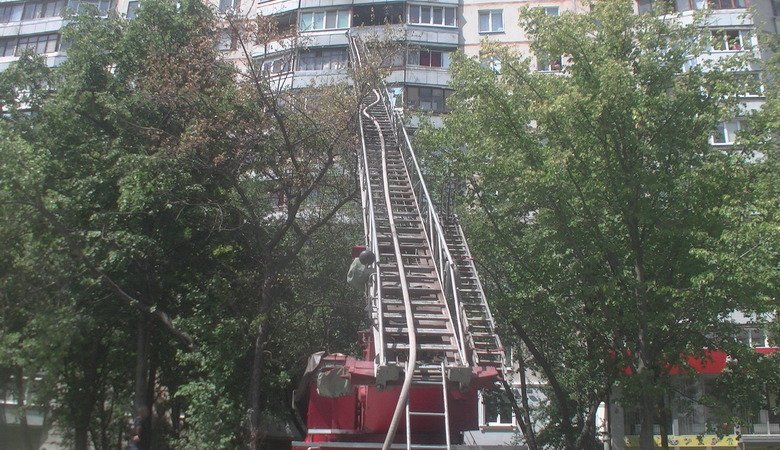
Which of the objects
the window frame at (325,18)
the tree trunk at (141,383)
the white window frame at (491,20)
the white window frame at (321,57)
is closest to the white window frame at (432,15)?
the white window frame at (491,20)

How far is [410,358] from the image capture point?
301 inches

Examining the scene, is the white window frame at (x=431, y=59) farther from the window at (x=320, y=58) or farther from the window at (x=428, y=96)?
the window at (x=320, y=58)

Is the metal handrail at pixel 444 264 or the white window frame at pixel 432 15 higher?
the white window frame at pixel 432 15

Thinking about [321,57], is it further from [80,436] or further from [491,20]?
[80,436]

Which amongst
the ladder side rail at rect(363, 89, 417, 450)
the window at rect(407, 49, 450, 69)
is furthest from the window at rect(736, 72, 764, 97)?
the window at rect(407, 49, 450, 69)

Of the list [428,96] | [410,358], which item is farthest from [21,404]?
[428,96]

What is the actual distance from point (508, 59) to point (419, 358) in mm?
8273

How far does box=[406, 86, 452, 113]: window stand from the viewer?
93.8ft

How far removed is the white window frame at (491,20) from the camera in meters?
31.8

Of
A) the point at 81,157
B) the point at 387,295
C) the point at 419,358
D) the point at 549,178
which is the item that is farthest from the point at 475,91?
the point at 81,157

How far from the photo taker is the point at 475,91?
1437 cm

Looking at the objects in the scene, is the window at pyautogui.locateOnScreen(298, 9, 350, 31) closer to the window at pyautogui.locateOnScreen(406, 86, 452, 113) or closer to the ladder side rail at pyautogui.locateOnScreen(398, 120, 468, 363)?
the window at pyautogui.locateOnScreen(406, 86, 452, 113)

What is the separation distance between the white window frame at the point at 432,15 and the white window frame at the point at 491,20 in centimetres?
129

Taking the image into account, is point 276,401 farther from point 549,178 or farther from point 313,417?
point 549,178
